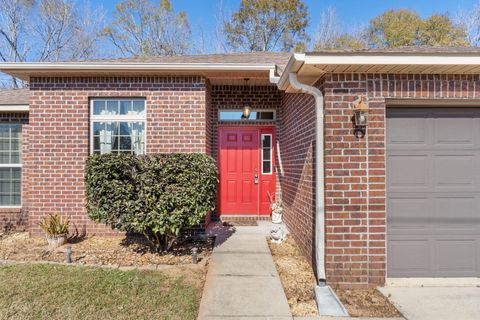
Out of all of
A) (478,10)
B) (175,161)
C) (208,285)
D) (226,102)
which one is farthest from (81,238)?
(478,10)

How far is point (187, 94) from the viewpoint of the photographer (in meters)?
5.87

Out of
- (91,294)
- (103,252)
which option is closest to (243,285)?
(91,294)

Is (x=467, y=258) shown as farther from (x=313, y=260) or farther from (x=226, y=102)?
(x=226, y=102)

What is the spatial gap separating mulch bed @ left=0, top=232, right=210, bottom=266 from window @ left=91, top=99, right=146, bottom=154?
5.55 feet

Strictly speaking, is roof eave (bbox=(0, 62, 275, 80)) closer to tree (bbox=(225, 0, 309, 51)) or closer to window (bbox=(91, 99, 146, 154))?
window (bbox=(91, 99, 146, 154))

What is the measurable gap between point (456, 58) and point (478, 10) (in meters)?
19.0

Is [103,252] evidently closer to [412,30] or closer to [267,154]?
[267,154]

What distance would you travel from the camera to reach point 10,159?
6.55m

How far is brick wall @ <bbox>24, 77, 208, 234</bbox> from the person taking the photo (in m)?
5.83

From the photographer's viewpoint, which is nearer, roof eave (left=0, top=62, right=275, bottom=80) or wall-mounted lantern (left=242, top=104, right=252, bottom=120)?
roof eave (left=0, top=62, right=275, bottom=80)

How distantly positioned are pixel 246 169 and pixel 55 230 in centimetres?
387

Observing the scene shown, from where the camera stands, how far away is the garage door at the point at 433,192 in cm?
394

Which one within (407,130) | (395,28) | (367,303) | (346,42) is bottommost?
(367,303)

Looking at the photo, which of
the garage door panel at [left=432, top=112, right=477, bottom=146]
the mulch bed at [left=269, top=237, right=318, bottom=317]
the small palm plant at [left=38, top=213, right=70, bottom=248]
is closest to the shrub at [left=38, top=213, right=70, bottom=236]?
the small palm plant at [left=38, top=213, right=70, bottom=248]
